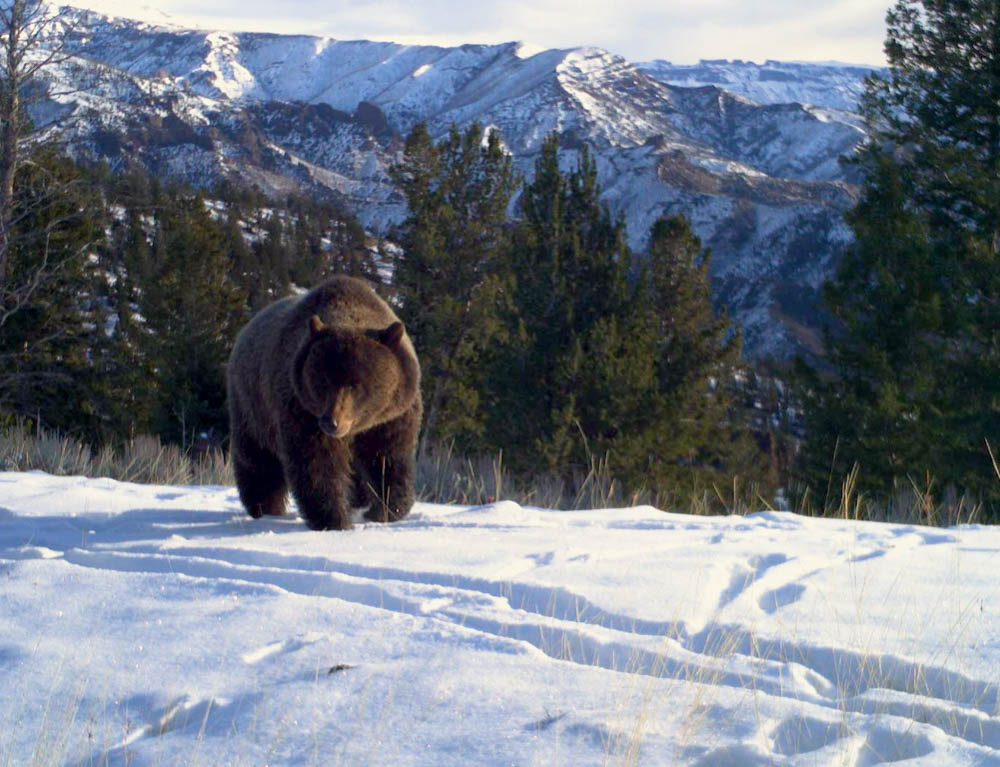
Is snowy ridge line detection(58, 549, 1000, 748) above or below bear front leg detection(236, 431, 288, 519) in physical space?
above

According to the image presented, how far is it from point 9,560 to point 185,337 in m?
26.7

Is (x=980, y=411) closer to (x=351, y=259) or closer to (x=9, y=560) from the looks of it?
(x=9, y=560)

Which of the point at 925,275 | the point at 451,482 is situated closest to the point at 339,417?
the point at 451,482

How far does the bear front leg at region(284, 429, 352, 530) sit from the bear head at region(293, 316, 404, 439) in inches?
5.7

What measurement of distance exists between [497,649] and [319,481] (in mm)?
2482

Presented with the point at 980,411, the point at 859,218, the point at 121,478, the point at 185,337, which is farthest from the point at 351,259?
the point at 121,478

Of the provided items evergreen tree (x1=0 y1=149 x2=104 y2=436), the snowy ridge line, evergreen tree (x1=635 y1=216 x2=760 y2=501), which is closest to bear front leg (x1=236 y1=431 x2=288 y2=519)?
the snowy ridge line

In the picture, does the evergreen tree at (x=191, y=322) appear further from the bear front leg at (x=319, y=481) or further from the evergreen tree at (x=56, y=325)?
the bear front leg at (x=319, y=481)

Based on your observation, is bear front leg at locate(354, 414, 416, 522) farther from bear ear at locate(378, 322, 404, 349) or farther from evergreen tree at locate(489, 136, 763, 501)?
evergreen tree at locate(489, 136, 763, 501)

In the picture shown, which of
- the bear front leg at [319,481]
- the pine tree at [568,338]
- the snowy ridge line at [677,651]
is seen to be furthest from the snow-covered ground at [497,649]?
the pine tree at [568,338]

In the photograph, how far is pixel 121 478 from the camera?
7680 mm

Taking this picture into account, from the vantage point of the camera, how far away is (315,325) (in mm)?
4824

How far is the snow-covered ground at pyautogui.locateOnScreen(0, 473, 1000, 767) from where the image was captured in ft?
6.79

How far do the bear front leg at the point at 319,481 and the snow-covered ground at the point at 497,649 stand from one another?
36 cm
